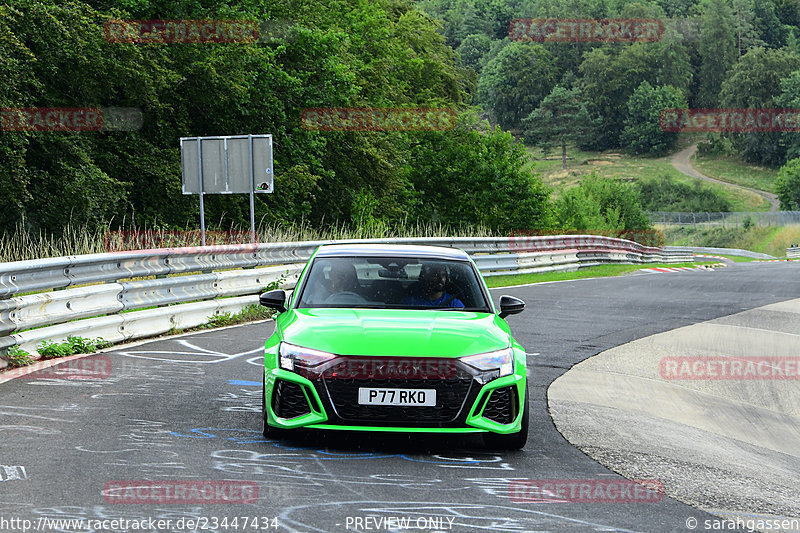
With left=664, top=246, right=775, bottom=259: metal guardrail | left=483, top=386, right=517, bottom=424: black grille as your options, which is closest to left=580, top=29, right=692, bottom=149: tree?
left=664, top=246, right=775, bottom=259: metal guardrail

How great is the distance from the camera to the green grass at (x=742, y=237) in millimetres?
86062

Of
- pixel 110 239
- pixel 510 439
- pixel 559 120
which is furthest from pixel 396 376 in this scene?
pixel 559 120

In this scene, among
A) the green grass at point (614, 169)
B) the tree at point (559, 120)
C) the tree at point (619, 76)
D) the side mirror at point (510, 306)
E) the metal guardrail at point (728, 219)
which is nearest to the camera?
the side mirror at point (510, 306)

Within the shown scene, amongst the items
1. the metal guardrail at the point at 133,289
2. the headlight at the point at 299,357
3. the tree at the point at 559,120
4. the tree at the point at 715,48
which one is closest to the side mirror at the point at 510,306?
the headlight at the point at 299,357

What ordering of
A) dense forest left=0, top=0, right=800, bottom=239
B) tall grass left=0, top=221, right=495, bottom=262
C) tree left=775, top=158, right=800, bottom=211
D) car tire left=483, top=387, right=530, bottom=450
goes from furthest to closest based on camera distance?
tree left=775, top=158, right=800, bottom=211 < dense forest left=0, top=0, right=800, bottom=239 < tall grass left=0, top=221, right=495, bottom=262 < car tire left=483, top=387, right=530, bottom=450

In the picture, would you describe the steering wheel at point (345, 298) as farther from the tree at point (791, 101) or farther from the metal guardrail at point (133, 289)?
the tree at point (791, 101)

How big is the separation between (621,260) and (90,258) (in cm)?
2878

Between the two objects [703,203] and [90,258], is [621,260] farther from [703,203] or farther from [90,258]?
[703,203]

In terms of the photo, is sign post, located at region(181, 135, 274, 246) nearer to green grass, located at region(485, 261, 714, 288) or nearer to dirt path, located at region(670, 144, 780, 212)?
green grass, located at region(485, 261, 714, 288)

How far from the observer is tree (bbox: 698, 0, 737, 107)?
19312cm

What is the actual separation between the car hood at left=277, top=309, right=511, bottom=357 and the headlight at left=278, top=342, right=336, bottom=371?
4 centimetres

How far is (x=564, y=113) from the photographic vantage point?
581 feet

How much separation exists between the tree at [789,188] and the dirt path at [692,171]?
23.1 ft

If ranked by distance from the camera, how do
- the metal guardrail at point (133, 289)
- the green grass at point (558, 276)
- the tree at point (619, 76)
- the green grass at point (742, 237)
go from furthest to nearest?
the tree at point (619, 76)
the green grass at point (742, 237)
the green grass at point (558, 276)
the metal guardrail at point (133, 289)
